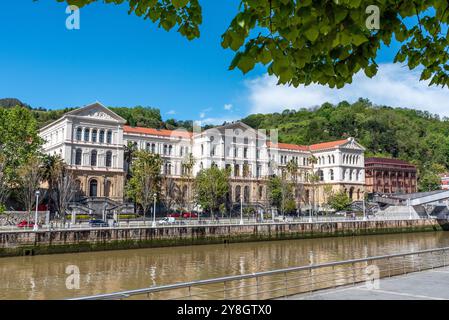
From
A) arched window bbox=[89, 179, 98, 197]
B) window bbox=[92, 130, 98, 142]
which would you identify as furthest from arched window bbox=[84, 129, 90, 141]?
arched window bbox=[89, 179, 98, 197]

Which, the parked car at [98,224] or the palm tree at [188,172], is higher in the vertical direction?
the palm tree at [188,172]

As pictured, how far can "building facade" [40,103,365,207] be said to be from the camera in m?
59.4

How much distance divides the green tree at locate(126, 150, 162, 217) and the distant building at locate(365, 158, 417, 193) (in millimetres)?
54599

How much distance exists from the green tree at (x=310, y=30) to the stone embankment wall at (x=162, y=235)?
93.5ft

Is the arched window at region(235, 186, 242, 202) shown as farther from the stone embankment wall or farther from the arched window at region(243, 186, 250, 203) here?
the stone embankment wall

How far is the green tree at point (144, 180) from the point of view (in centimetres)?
5309

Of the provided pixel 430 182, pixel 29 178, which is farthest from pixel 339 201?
pixel 29 178

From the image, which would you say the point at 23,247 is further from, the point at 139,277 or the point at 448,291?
the point at 448,291

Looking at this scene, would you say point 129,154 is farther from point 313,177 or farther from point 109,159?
point 313,177

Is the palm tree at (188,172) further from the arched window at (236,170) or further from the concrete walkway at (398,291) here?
the concrete walkway at (398,291)

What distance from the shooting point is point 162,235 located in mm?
36031

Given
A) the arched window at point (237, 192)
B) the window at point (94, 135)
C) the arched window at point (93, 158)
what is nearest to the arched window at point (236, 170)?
the arched window at point (237, 192)

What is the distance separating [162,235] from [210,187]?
24.4 m
